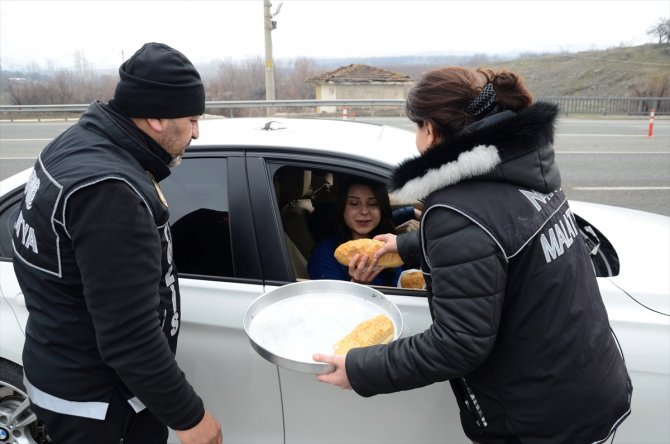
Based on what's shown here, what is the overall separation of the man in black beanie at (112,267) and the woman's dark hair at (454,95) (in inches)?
24.9

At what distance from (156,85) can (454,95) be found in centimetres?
78

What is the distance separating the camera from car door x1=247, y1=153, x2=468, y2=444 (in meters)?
1.85

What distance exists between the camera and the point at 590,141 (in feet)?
41.7

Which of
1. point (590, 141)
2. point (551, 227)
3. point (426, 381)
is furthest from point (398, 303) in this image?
point (590, 141)

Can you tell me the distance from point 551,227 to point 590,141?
1295 cm

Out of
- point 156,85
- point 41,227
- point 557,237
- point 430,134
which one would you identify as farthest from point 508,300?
point 41,227

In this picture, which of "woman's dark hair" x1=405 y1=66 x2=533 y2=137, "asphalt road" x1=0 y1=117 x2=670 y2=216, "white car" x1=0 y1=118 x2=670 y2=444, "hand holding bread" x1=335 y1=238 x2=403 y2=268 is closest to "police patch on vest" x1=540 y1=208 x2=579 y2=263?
"woman's dark hair" x1=405 y1=66 x2=533 y2=137

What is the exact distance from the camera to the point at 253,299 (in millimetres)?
1914

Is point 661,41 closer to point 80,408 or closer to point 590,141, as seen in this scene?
point 590,141

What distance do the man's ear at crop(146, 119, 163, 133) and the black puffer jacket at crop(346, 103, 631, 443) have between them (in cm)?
67

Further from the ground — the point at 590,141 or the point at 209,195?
the point at 209,195

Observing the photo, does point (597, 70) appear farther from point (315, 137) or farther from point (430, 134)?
point (430, 134)

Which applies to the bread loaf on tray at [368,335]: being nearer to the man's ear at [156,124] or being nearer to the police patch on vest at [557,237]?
the police patch on vest at [557,237]

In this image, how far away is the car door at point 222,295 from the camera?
6.32 ft
